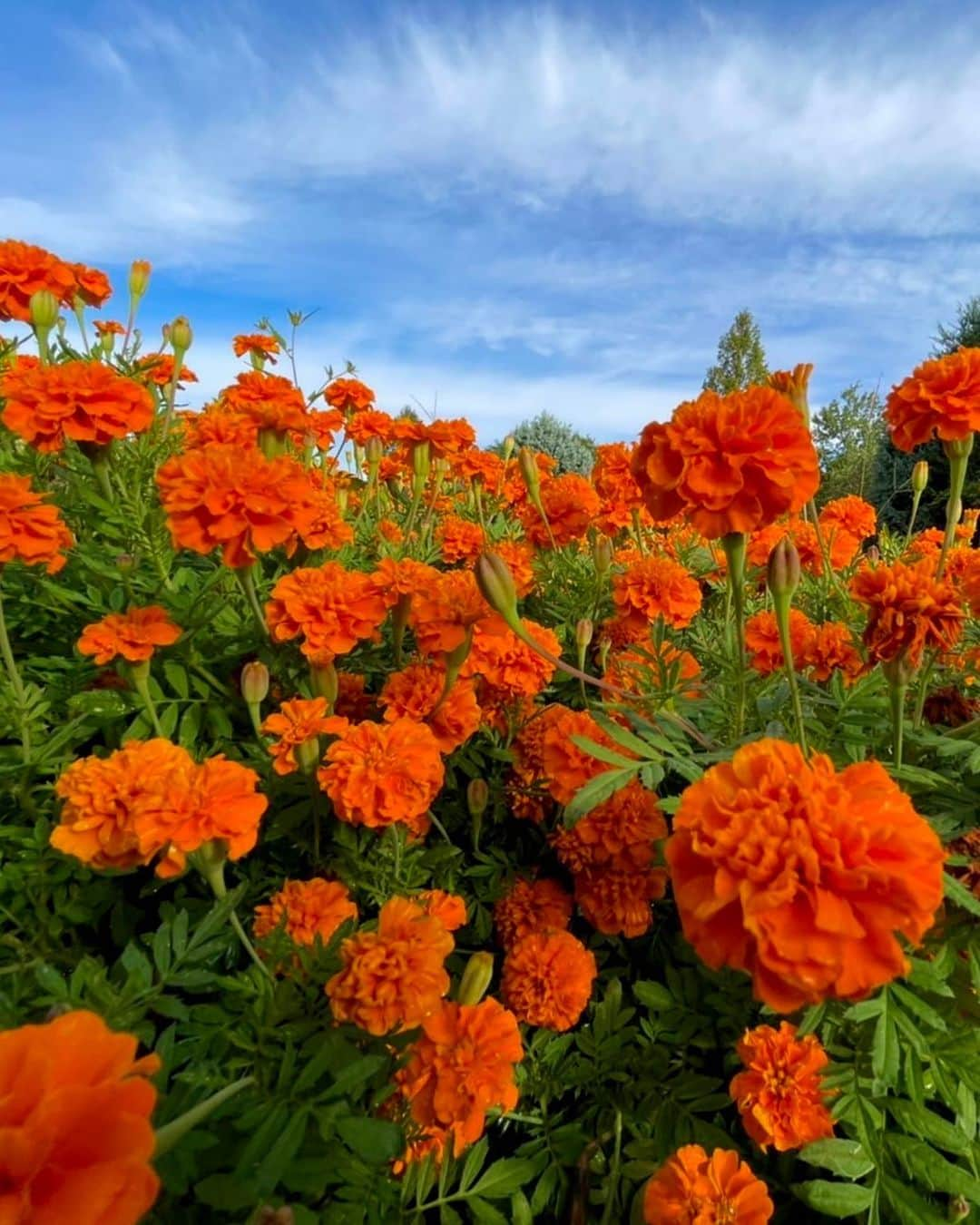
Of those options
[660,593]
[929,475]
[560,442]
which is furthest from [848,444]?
[660,593]

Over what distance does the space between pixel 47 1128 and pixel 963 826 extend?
92 centimetres

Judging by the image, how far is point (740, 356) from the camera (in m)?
16.2

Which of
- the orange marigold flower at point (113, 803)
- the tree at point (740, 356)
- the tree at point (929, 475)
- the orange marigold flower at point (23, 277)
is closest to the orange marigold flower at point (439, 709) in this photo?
the orange marigold flower at point (113, 803)

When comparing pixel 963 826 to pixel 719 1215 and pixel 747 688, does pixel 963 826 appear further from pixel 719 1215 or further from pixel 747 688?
pixel 719 1215

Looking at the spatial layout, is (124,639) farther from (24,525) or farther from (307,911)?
(307,911)

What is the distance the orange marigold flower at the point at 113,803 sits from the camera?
820 millimetres

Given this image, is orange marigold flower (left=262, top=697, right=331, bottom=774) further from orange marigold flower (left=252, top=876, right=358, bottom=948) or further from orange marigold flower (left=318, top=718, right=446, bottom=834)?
orange marigold flower (left=252, top=876, right=358, bottom=948)

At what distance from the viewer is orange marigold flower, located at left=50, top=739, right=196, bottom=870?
820 mm

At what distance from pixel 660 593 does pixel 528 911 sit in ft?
2.13

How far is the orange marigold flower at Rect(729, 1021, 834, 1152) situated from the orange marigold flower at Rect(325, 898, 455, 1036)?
0.44 metres

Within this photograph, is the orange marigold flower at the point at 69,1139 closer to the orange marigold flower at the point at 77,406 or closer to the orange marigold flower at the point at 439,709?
the orange marigold flower at the point at 439,709

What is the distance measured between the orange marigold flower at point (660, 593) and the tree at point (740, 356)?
50.6ft

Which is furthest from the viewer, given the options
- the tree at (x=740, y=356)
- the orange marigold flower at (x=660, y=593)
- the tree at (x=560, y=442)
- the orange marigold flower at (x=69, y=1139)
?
the tree at (x=740, y=356)

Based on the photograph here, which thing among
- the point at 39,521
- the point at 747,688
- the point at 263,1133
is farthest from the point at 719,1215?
the point at 39,521
